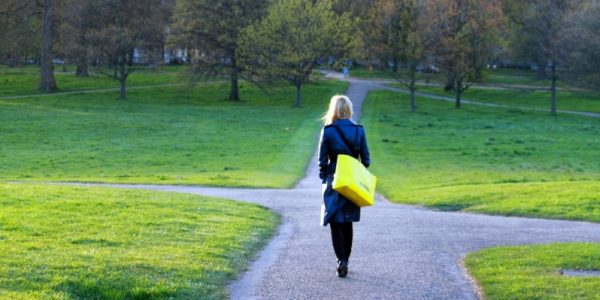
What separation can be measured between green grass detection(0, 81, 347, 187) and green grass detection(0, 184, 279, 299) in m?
8.84

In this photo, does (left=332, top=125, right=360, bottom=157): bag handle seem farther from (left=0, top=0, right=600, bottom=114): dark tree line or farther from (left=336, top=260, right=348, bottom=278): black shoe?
(left=0, top=0, right=600, bottom=114): dark tree line

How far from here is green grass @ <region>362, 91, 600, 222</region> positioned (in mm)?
18719

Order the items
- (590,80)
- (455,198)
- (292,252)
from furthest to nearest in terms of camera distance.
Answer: (590,80) < (455,198) < (292,252)

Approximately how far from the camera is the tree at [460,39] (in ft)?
219

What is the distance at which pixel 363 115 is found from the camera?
58.5 metres

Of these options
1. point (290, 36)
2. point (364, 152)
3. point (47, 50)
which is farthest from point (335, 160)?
point (47, 50)

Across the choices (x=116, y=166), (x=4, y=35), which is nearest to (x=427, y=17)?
(x=4, y=35)

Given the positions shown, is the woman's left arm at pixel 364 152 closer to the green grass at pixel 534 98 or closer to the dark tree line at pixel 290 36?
the dark tree line at pixel 290 36

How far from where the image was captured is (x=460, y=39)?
6750cm

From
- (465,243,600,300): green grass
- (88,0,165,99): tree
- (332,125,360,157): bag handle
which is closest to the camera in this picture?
(465,243,600,300): green grass

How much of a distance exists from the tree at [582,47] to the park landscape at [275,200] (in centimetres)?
132

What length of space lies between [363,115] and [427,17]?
14308mm

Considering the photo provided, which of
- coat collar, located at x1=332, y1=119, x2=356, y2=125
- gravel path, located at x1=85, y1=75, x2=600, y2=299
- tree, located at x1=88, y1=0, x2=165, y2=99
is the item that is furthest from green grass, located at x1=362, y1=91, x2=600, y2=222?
tree, located at x1=88, y1=0, x2=165, y2=99

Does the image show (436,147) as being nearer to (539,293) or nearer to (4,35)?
(539,293)
